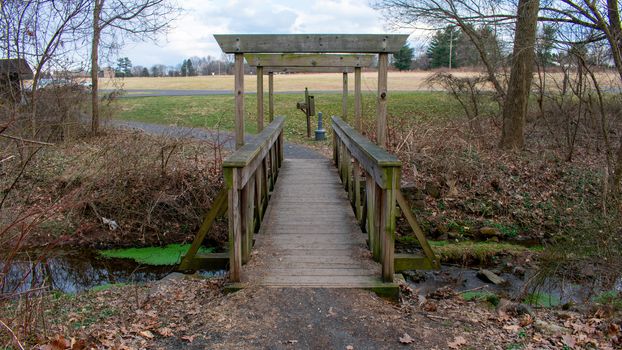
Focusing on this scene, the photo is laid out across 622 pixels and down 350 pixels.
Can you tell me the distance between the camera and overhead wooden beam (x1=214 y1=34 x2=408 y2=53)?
22.6 feet

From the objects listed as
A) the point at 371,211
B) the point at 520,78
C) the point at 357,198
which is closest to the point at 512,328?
the point at 371,211

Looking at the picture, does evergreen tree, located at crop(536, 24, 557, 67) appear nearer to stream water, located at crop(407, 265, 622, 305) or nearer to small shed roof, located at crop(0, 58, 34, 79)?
stream water, located at crop(407, 265, 622, 305)

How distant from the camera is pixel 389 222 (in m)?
5.21

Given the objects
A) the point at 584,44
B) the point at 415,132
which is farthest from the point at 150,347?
the point at 584,44

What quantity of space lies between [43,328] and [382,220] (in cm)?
314

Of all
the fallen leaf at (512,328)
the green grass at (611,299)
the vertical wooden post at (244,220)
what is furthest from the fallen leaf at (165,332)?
the green grass at (611,299)

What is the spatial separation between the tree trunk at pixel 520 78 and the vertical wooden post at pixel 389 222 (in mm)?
9527

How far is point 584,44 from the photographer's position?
12141mm

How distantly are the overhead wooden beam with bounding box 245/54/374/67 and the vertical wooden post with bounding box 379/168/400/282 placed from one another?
5.61 meters

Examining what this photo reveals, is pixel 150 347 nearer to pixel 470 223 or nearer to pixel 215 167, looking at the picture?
pixel 215 167

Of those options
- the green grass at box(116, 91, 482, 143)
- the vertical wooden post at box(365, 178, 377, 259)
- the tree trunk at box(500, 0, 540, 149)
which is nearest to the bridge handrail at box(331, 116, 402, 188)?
the vertical wooden post at box(365, 178, 377, 259)

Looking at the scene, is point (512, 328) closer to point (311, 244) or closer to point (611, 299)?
point (611, 299)

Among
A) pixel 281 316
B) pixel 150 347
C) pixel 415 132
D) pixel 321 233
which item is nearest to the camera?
pixel 150 347

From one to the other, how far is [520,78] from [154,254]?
10.1 m
